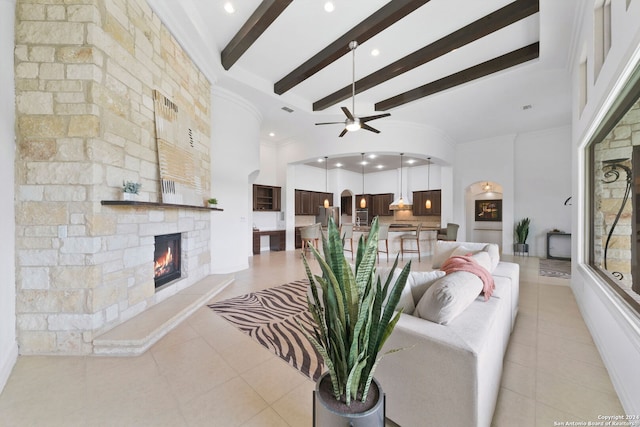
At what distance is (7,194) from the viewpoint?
1.98m

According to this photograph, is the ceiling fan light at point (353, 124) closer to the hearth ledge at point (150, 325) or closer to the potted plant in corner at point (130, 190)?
the potted plant in corner at point (130, 190)

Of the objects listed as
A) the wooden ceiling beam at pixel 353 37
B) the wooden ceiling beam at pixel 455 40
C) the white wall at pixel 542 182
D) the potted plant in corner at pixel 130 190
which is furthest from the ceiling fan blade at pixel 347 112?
the white wall at pixel 542 182

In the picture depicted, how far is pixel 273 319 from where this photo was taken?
9.34 feet

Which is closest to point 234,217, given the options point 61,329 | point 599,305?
point 61,329

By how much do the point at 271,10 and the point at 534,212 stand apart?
26.4 feet

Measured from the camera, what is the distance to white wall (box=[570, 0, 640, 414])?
1494 millimetres

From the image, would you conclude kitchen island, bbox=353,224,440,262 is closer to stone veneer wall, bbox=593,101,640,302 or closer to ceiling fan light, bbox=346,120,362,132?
ceiling fan light, bbox=346,120,362,132

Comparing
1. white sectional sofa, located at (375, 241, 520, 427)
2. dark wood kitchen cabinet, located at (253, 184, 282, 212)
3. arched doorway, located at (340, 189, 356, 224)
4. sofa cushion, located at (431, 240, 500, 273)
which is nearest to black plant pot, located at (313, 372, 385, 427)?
white sectional sofa, located at (375, 241, 520, 427)

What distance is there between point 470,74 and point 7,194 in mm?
5874

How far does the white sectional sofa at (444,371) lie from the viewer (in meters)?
1.16

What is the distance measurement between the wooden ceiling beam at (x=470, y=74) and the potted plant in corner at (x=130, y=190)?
15.9 feet

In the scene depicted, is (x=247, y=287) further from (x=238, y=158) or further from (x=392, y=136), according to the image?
(x=392, y=136)

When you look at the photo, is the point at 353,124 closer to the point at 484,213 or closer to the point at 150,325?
the point at 150,325

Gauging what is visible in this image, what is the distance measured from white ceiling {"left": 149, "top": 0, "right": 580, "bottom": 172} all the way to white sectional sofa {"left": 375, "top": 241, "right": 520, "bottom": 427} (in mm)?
3431
